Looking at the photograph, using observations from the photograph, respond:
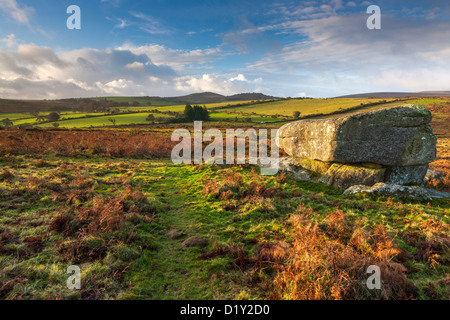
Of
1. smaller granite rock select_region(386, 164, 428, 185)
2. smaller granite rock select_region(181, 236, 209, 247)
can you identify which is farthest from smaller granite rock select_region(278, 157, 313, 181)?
smaller granite rock select_region(181, 236, 209, 247)

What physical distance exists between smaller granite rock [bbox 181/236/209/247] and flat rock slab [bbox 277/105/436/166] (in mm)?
8940

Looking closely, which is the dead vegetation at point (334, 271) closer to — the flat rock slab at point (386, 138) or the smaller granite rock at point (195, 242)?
the smaller granite rock at point (195, 242)

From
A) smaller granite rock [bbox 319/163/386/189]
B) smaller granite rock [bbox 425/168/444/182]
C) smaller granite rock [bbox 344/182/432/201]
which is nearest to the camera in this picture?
smaller granite rock [bbox 344/182/432/201]

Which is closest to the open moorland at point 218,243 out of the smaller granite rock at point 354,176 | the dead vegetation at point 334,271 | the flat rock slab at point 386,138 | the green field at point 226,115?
the dead vegetation at point 334,271

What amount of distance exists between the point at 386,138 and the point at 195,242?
10.8 metres

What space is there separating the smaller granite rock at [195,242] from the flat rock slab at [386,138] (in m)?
8.94

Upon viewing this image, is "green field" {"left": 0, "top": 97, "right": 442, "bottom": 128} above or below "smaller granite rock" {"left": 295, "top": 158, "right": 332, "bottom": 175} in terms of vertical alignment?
above

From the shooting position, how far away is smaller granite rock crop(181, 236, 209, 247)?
232 inches

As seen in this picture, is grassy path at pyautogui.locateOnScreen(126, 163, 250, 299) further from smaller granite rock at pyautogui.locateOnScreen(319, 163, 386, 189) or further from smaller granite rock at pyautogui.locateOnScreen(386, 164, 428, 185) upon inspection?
smaller granite rock at pyautogui.locateOnScreen(386, 164, 428, 185)
